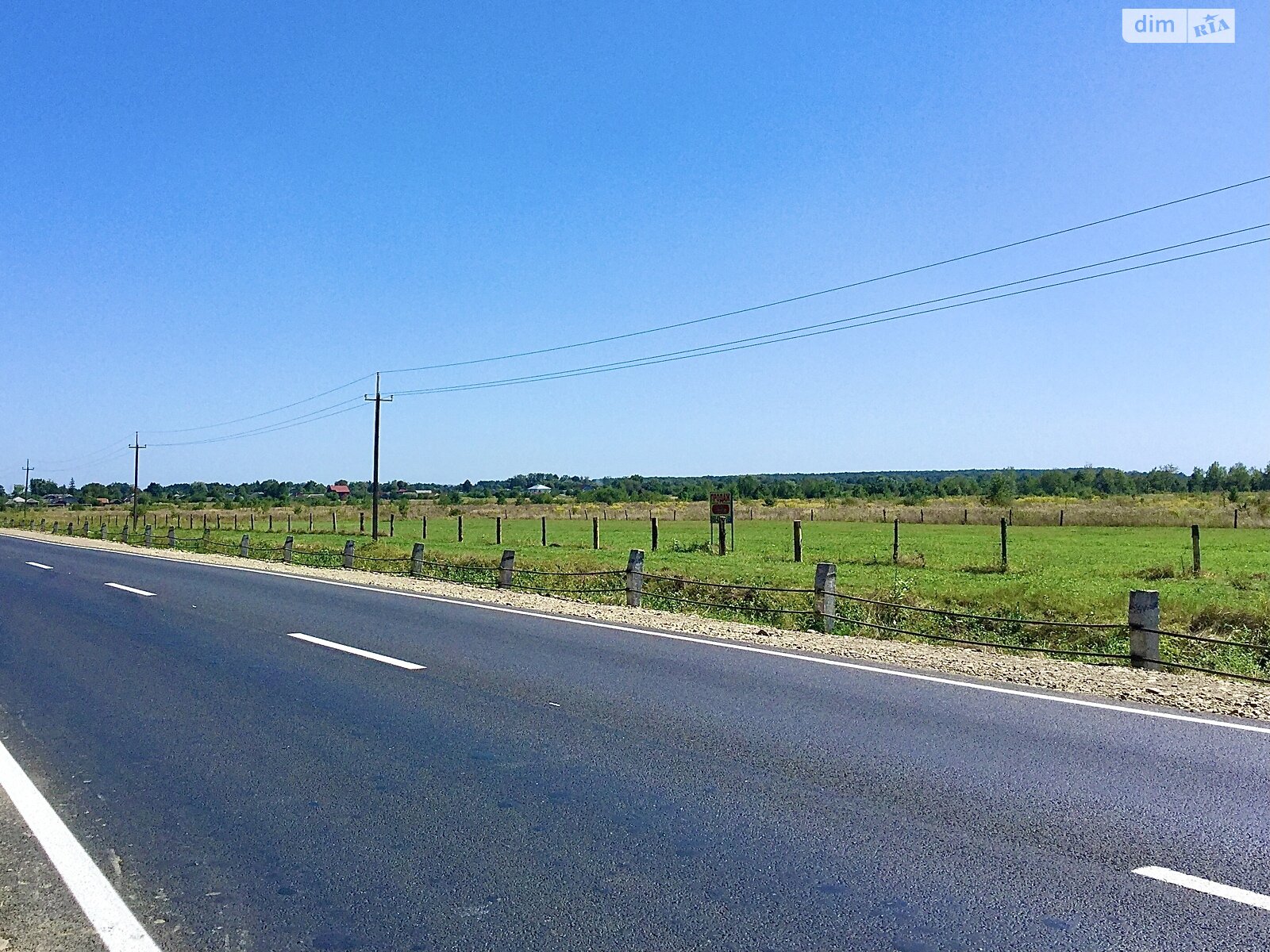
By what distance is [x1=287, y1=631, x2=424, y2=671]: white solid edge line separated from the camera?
1093cm

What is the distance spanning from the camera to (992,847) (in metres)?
5.23

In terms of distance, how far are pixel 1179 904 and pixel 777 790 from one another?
237 cm

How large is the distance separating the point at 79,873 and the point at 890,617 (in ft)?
42.9

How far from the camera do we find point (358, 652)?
11922mm

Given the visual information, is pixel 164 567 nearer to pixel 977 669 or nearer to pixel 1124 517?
pixel 977 669

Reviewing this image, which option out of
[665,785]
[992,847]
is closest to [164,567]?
[665,785]

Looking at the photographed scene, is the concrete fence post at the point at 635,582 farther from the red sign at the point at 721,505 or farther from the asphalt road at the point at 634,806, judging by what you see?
the red sign at the point at 721,505

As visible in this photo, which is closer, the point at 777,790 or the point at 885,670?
the point at 777,790

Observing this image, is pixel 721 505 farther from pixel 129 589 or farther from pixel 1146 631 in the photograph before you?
pixel 1146 631

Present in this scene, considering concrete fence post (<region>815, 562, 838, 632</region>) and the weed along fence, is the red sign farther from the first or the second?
concrete fence post (<region>815, 562, 838, 632</region>)

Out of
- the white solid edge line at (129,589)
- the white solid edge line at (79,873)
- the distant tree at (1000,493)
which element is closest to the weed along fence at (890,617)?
the white solid edge line at (129,589)

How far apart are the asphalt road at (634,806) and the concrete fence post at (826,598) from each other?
3.32m

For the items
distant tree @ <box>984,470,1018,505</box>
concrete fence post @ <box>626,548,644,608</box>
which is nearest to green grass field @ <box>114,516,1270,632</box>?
concrete fence post @ <box>626,548,644,608</box>

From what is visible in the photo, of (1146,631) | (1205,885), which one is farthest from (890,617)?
(1205,885)
